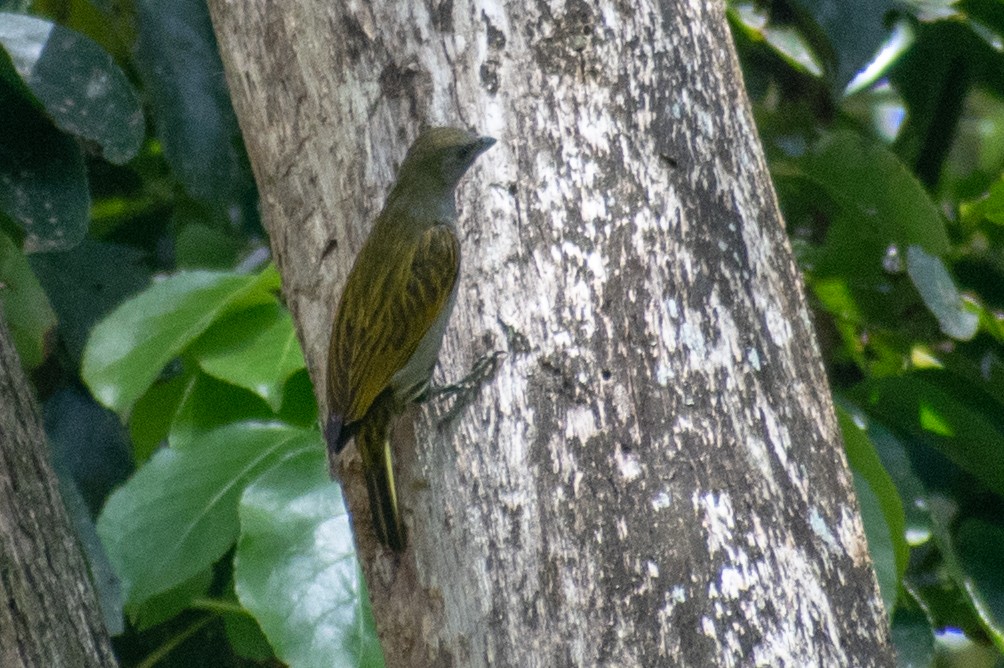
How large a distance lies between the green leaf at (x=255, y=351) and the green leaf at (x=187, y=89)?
0.51m

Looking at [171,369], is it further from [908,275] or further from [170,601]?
[908,275]

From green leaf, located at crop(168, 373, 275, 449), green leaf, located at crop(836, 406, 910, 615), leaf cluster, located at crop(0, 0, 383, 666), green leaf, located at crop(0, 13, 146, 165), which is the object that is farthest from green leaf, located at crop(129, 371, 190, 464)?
green leaf, located at crop(836, 406, 910, 615)

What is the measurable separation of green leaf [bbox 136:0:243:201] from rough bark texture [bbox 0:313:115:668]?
47.7 inches

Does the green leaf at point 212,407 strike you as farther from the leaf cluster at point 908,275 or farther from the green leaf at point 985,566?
the green leaf at point 985,566

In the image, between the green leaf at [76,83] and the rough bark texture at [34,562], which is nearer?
the rough bark texture at [34,562]

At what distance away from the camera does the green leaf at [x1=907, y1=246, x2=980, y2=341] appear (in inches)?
113

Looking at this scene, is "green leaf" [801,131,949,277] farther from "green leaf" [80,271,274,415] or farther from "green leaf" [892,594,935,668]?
"green leaf" [80,271,274,415]

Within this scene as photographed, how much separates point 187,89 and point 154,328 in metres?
0.69

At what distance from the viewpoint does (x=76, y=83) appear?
2.81m

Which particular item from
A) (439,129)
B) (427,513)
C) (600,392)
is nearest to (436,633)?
(427,513)

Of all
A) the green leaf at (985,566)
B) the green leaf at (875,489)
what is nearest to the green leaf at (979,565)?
the green leaf at (985,566)

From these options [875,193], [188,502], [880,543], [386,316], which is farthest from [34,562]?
[875,193]

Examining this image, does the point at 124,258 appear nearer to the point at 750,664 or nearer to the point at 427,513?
the point at 427,513

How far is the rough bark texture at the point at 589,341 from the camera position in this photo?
6.47ft
